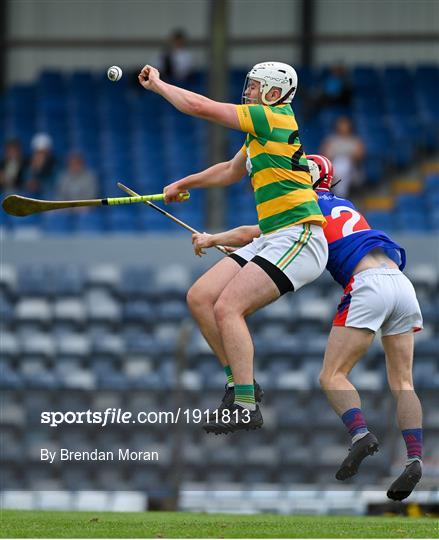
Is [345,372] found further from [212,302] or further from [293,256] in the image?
[212,302]

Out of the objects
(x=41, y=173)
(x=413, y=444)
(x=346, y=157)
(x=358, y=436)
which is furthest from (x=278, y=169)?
(x=41, y=173)

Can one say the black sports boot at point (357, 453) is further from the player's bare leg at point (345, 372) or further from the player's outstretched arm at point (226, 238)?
the player's outstretched arm at point (226, 238)

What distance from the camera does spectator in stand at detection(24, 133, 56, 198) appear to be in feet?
58.6

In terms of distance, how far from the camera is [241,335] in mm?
9242

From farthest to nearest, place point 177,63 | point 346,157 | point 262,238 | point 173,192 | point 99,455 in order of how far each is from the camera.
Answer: point 177,63, point 346,157, point 99,455, point 173,192, point 262,238

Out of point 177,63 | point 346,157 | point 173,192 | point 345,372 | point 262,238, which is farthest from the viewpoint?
point 177,63

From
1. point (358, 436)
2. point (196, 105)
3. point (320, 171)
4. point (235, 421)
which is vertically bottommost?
point (358, 436)

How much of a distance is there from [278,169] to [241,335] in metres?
1.02

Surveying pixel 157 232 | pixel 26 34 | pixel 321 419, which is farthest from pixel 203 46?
pixel 321 419

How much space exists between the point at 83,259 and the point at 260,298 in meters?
8.19

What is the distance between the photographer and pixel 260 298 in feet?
30.4

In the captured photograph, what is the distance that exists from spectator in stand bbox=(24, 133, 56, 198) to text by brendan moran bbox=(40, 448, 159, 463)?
5.38m

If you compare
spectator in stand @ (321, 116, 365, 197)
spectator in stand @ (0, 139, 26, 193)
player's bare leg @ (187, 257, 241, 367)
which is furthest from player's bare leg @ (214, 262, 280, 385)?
spectator in stand @ (0, 139, 26, 193)

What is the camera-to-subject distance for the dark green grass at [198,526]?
8.84m
